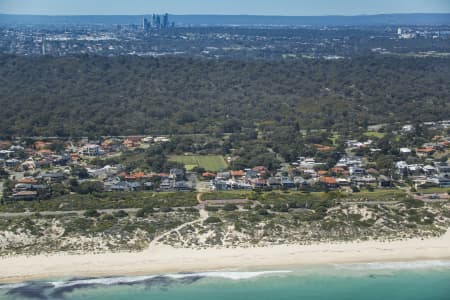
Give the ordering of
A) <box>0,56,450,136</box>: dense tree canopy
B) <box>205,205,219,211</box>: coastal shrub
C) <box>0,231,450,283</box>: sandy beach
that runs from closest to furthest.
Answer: <box>0,231,450,283</box>: sandy beach < <box>205,205,219,211</box>: coastal shrub < <box>0,56,450,136</box>: dense tree canopy

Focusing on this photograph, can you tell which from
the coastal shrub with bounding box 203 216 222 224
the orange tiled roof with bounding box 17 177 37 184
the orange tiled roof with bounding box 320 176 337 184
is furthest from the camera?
the orange tiled roof with bounding box 320 176 337 184

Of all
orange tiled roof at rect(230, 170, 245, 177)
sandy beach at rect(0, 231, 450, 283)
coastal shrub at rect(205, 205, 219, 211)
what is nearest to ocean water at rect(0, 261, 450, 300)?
sandy beach at rect(0, 231, 450, 283)

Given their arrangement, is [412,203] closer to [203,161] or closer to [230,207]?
[230,207]

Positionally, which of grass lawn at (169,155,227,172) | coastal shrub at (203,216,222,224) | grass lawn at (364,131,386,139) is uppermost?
coastal shrub at (203,216,222,224)

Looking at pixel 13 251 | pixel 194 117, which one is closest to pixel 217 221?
pixel 13 251

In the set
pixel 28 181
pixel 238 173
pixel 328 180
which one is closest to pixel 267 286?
pixel 328 180

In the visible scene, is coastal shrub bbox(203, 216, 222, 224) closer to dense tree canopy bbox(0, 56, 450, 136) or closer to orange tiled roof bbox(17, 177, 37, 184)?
orange tiled roof bbox(17, 177, 37, 184)

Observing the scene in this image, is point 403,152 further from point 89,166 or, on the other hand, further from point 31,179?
point 31,179
